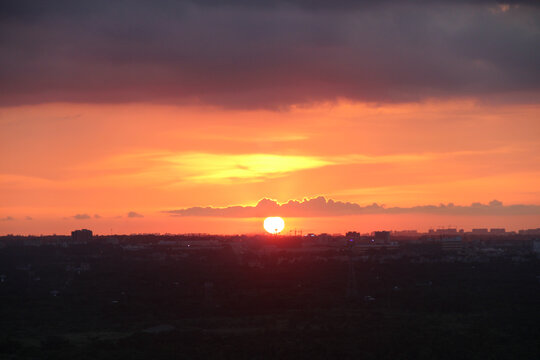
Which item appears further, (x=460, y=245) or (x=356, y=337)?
(x=460, y=245)

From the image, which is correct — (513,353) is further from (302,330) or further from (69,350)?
(69,350)

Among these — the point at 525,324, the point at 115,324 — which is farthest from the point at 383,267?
the point at 115,324

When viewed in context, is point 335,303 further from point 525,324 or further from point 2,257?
point 2,257

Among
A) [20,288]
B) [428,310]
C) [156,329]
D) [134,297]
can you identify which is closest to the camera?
[156,329]

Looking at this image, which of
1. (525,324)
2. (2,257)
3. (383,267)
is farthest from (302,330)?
(2,257)

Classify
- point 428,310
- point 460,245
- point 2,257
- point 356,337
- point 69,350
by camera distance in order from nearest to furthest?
1. point 69,350
2. point 356,337
3. point 428,310
4. point 2,257
5. point 460,245

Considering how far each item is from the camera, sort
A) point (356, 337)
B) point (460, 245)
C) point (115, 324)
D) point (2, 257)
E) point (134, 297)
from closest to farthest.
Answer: point (356, 337) < point (115, 324) < point (134, 297) < point (2, 257) < point (460, 245)
